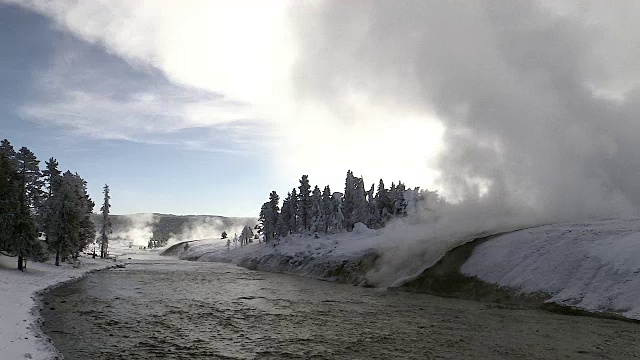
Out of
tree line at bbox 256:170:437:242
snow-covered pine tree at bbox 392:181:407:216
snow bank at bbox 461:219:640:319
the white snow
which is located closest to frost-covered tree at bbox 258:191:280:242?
tree line at bbox 256:170:437:242

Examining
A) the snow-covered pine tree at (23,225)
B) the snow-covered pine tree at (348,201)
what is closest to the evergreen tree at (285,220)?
the snow-covered pine tree at (348,201)

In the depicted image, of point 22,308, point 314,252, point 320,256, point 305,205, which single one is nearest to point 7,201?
point 22,308

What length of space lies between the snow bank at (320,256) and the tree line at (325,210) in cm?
1236

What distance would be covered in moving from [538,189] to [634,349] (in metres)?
65.6

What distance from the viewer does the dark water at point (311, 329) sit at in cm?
2278

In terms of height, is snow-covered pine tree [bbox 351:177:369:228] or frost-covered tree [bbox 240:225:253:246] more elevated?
snow-covered pine tree [bbox 351:177:369:228]

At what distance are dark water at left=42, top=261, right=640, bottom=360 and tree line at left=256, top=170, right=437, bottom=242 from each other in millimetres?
85173

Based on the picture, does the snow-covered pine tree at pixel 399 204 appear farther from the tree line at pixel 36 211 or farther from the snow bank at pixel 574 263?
the tree line at pixel 36 211

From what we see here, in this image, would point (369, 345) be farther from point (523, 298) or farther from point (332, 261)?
point (332, 261)

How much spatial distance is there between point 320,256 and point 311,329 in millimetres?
58087

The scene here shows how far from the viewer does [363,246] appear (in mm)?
80625

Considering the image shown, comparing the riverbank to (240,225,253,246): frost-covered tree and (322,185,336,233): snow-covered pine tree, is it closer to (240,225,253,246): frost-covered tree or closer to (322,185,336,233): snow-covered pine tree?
(322,185,336,233): snow-covered pine tree

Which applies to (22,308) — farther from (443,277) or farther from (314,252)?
(314,252)

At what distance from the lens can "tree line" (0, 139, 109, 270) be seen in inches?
2078
